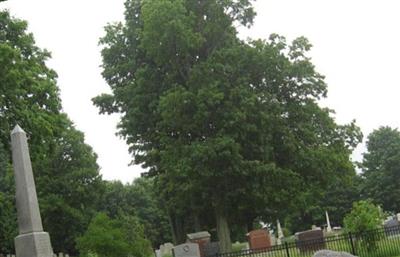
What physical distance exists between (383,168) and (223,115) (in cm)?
3839

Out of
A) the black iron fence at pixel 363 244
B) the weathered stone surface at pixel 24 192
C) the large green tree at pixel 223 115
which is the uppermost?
the large green tree at pixel 223 115

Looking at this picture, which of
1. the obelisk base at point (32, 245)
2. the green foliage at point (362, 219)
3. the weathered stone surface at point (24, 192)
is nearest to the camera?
the obelisk base at point (32, 245)

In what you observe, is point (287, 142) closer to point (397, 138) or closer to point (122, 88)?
point (122, 88)

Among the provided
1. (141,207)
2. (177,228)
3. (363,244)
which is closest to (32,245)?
(363,244)

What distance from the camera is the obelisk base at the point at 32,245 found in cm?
1134

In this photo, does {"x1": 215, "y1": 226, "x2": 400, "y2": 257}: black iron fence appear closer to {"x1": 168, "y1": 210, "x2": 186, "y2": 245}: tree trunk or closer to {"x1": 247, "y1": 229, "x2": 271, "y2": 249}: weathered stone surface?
{"x1": 247, "y1": 229, "x2": 271, "y2": 249}: weathered stone surface

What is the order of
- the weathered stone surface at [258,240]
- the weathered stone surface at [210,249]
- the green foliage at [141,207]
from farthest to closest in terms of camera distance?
the green foliage at [141,207]
the weathered stone surface at [258,240]
the weathered stone surface at [210,249]

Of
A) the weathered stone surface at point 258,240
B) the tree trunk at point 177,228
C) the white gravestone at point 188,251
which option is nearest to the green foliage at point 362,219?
the white gravestone at point 188,251

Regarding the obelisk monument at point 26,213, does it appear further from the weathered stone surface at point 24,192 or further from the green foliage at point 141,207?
the green foliage at point 141,207

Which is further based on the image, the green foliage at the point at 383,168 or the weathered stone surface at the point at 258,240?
the green foliage at the point at 383,168

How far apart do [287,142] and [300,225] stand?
123ft

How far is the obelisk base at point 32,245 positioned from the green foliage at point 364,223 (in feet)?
37.7

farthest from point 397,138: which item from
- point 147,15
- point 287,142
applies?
point 147,15

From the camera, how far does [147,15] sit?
2589 cm
